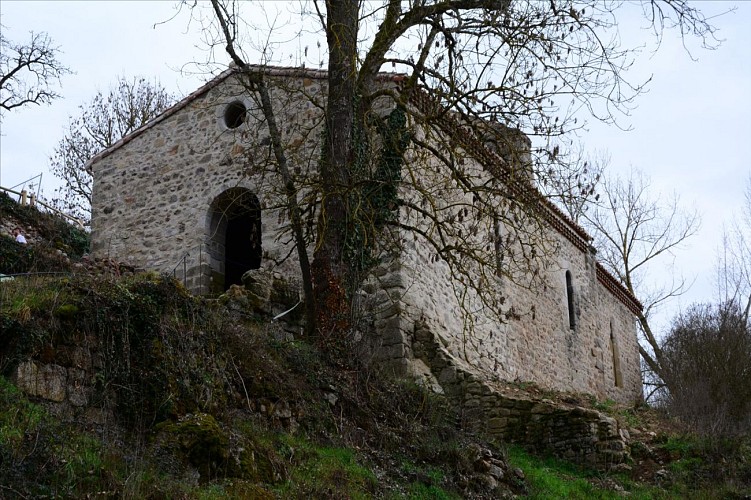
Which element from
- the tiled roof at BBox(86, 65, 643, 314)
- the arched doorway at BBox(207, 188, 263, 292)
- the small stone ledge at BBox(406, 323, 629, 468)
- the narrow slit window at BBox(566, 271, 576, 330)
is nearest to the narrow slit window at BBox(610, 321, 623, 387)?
the tiled roof at BBox(86, 65, 643, 314)

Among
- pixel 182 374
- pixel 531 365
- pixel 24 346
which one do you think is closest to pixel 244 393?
pixel 182 374

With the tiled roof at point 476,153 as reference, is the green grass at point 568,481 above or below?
below

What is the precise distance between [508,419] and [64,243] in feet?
30.1

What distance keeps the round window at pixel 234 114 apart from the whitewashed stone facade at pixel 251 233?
0.9 inches

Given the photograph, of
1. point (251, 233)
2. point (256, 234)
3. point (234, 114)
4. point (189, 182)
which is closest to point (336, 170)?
point (251, 233)

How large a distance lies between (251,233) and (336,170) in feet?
9.63

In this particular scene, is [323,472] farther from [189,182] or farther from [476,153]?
[189,182]

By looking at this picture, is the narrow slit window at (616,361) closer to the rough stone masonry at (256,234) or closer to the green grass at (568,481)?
the rough stone masonry at (256,234)

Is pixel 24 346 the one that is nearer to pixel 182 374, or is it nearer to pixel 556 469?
pixel 182 374

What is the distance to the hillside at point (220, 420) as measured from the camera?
6.87 meters

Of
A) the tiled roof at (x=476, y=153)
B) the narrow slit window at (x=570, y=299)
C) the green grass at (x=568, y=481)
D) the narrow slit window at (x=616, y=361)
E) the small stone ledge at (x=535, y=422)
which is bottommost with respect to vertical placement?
the green grass at (x=568, y=481)

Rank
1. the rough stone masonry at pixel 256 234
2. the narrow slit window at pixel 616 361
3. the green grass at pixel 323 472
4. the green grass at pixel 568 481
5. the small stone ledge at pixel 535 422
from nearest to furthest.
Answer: the green grass at pixel 323 472
the green grass at pixel 568 481
the small stone ledge at pixel 535 422
the rough stone masonry at pixel 256 234
the narrow slit window at pixel 616 361

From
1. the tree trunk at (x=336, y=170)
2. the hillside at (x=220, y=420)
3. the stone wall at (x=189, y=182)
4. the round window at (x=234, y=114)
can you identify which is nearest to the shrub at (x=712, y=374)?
the hillside at (x=220, y=420)

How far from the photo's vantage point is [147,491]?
6.57 meters
